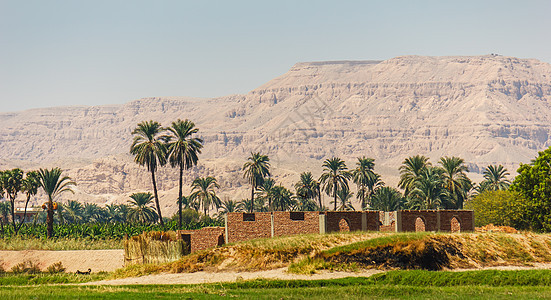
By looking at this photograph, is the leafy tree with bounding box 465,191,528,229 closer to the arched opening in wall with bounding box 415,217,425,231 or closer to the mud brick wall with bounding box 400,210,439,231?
the arched opening in wall with bounding box 415,217,425,231

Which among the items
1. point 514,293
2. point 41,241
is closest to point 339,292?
point 514,293

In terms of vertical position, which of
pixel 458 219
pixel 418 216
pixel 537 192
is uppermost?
pixel 537 192

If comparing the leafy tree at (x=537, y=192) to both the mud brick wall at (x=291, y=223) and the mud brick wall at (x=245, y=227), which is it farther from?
the mud brick wall at (x=245, y=227)

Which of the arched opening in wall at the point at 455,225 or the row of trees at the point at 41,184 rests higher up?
the row of trees at the point at 41,184

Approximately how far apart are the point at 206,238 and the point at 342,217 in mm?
11698

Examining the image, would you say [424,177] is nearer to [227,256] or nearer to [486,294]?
[227,256]

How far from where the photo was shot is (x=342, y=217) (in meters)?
51.5

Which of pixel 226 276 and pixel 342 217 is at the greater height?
pixel 342 217

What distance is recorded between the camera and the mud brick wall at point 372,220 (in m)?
52.9

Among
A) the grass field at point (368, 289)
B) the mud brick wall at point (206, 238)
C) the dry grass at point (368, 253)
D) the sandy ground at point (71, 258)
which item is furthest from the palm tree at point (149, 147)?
the grass field at point (368, 289)

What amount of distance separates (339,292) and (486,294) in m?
7.03

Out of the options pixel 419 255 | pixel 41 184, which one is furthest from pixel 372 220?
pixel 41 184

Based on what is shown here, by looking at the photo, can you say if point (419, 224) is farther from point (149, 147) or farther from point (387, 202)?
point (149, 147)

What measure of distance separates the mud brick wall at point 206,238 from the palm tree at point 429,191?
37098 mm
